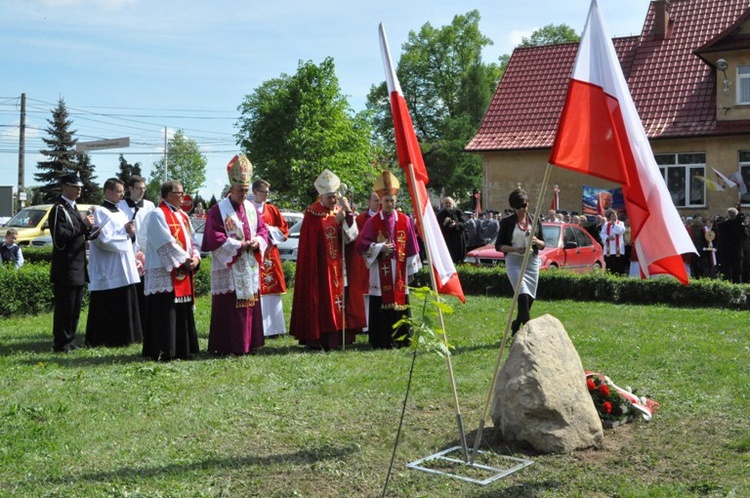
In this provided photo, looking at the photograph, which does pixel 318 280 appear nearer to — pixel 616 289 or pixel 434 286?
pixel 434 286

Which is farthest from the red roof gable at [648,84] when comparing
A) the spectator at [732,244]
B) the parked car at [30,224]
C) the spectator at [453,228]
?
the parked car at [30,224]

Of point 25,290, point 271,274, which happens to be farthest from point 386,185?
point 25,290

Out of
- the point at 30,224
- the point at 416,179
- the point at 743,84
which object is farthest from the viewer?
the point at 743,84

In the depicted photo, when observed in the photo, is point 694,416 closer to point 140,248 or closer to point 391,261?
point 391,261

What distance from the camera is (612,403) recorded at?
6.93 metres

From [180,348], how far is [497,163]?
80.7ft

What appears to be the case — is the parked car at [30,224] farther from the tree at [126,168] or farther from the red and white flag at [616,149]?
the tree at [126,168]

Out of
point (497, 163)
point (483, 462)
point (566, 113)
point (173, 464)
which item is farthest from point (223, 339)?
point (497, 163)

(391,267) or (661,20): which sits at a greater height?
(661,20)

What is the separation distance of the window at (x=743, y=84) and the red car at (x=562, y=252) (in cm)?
1182

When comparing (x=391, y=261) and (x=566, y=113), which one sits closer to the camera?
(x=566, y=113)

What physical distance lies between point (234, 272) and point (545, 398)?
4.98 metres

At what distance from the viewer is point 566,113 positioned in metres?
5.74

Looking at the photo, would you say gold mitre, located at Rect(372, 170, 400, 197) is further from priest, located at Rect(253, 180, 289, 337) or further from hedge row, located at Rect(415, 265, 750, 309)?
hedge row, located at Rect(415, 265, 750, 309)
